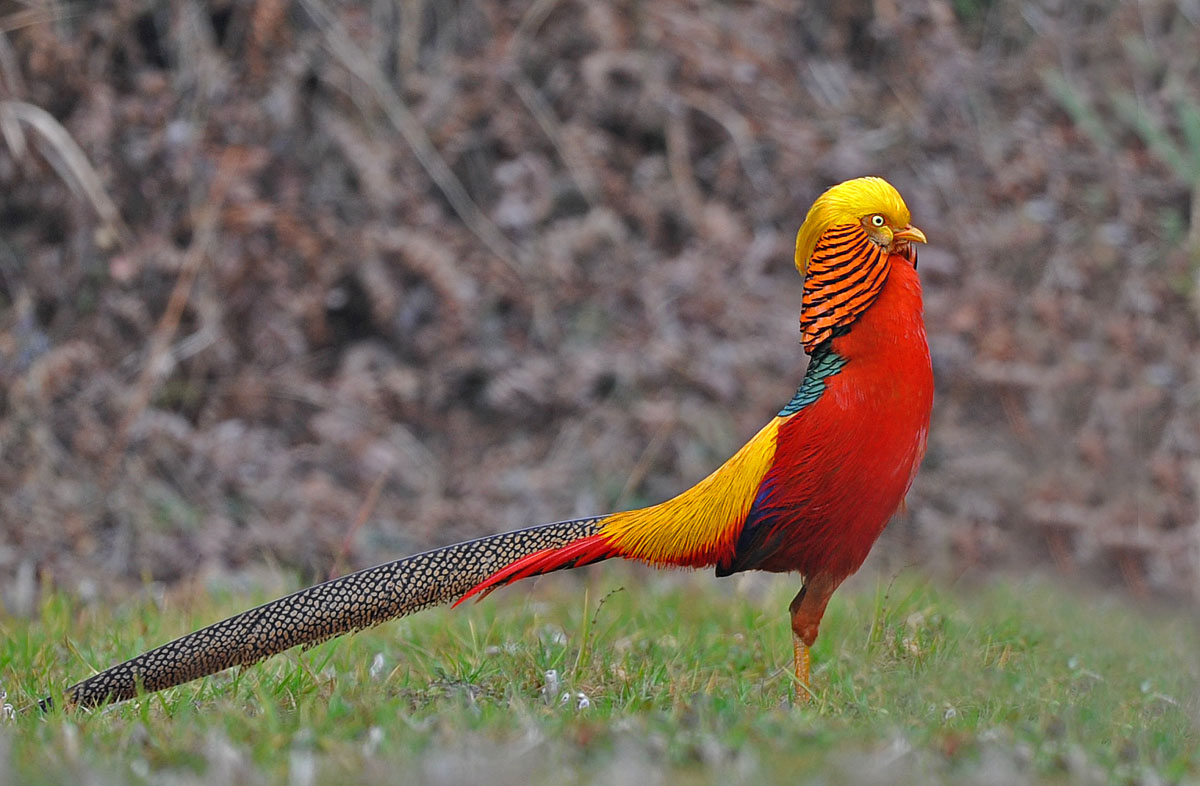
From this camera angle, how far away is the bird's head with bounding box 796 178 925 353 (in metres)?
3.18

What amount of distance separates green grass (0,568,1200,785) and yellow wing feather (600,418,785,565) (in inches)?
12.6

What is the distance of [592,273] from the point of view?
22.6ft

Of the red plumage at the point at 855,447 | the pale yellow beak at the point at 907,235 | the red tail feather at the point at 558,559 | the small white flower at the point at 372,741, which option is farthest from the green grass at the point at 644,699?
the pale yellow beak at the point at 907,235

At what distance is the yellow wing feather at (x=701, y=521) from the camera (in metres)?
3.28

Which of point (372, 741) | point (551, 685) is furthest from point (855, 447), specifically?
point (372, 741)

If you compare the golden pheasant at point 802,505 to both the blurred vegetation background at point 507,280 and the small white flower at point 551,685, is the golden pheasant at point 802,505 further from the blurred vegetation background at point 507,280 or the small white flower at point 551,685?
the blurred vegetation background at point 507,280

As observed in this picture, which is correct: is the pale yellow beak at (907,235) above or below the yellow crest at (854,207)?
below

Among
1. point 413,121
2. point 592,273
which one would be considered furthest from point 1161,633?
point 413,121

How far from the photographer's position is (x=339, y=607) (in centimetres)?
334

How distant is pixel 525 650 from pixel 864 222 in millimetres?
1413

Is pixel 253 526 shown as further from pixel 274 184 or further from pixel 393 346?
pixel 274 184

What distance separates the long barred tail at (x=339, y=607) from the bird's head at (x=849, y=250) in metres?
0.75

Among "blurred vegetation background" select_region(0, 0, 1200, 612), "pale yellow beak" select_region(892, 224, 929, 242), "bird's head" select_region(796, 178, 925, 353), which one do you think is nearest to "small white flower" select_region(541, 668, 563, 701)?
"bird's head" select_region(796, 178, 925, 353)

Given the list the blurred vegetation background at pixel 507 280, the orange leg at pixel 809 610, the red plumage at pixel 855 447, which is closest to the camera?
the red plumage at pixel 855 447
